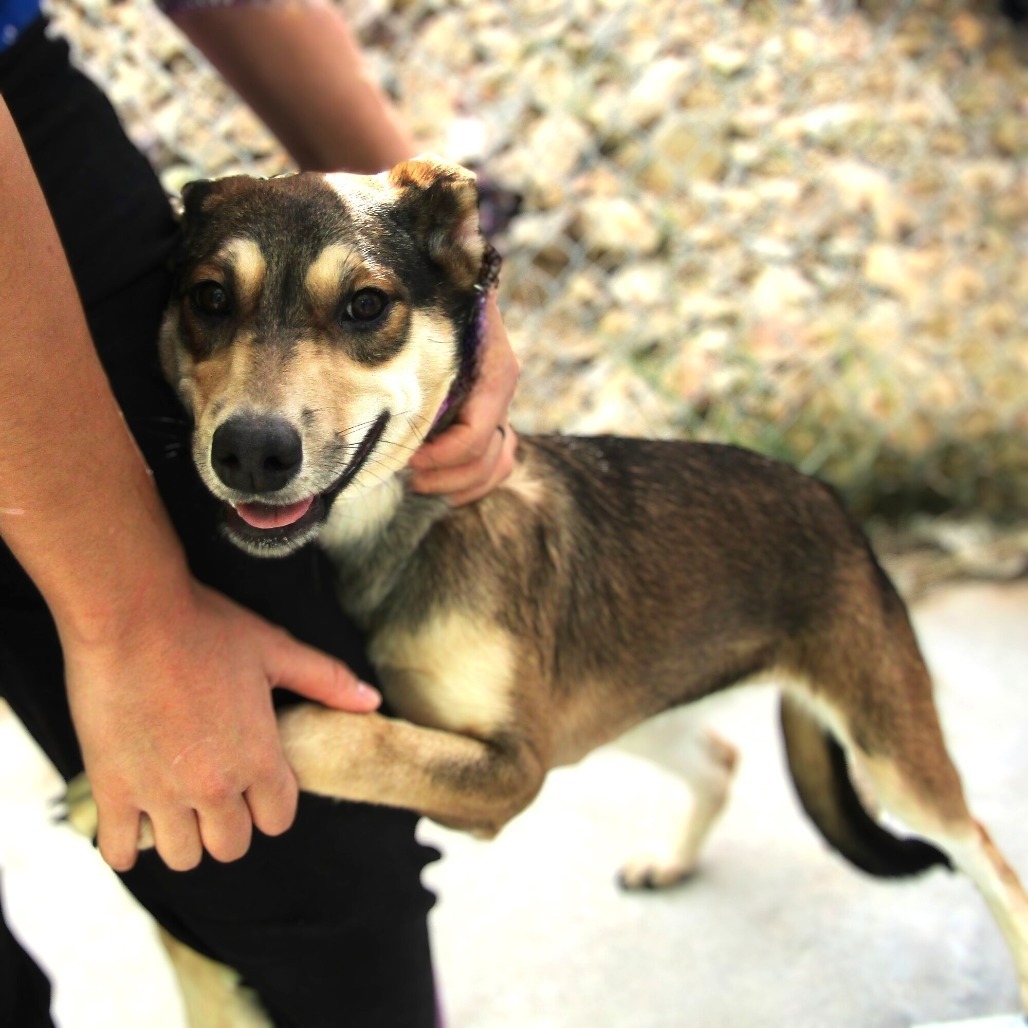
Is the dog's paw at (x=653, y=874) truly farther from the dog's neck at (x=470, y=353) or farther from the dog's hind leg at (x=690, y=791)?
the dog's neck at (x=470, y=353)

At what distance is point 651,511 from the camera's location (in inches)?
84.0

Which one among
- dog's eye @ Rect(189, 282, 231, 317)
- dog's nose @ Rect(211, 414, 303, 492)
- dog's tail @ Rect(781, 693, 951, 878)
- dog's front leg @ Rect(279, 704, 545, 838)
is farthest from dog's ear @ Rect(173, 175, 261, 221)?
dog's tail @ Rect(781, 693, 951, 878)

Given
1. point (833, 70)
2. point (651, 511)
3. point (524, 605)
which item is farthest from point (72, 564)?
point (833, 70)

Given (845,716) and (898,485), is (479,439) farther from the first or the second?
(898,485)

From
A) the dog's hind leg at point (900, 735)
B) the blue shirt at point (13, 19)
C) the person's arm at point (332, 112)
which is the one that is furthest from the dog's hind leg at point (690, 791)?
the blue shirt at point (13, 19)

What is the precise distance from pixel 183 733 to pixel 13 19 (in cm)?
86

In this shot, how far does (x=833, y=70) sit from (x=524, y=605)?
139 inches

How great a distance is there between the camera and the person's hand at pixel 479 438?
1.69m

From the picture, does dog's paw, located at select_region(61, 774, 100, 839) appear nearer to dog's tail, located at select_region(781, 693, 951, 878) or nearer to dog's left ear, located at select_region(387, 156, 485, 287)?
dog's left ear, located at select_region(387, 156, 485, 287)

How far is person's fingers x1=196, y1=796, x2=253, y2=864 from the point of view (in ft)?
4.41

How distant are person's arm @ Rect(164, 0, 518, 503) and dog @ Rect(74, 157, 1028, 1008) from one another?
0.16 ft

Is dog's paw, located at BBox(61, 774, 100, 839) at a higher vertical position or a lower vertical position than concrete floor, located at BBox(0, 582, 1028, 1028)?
higher

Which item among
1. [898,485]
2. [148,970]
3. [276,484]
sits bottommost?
[898,485]

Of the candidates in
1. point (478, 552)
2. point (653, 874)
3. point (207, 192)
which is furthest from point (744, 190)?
point (207, 192)
